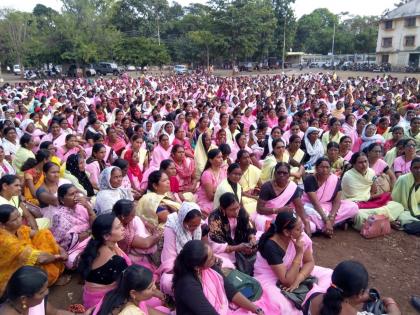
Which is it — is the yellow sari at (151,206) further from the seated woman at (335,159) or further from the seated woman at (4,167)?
the seated woman at (335,159)

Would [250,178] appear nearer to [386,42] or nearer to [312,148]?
[312,148]

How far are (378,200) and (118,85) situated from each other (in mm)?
15957

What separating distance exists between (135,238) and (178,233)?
52 cm

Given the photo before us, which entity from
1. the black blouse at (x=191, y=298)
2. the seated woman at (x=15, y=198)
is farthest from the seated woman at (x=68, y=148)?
the black blouse at (x=191, y=298)

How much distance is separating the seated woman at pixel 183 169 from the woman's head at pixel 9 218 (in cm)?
273

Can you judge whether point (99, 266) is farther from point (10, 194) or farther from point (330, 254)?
point (330, 254)

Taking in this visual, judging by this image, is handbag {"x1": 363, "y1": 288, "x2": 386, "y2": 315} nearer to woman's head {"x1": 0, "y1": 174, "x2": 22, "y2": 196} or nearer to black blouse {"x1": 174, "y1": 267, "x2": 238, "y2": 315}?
black blouse {"x1": 174, "y1": 267, "x2": 238, "y2": 315}

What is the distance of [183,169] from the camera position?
562 centimetres

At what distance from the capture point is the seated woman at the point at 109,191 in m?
3.89

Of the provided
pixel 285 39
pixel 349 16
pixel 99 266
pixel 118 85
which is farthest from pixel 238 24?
pixel 99 266

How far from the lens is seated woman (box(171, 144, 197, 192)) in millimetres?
5473

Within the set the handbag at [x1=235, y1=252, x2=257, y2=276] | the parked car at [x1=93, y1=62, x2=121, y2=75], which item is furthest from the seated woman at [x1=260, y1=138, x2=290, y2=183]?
the parked car at [x1=93, y1=62, x2=121, y2=75]

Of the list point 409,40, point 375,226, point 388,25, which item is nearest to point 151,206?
point 375,226

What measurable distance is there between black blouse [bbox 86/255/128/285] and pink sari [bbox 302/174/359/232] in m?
2.64
